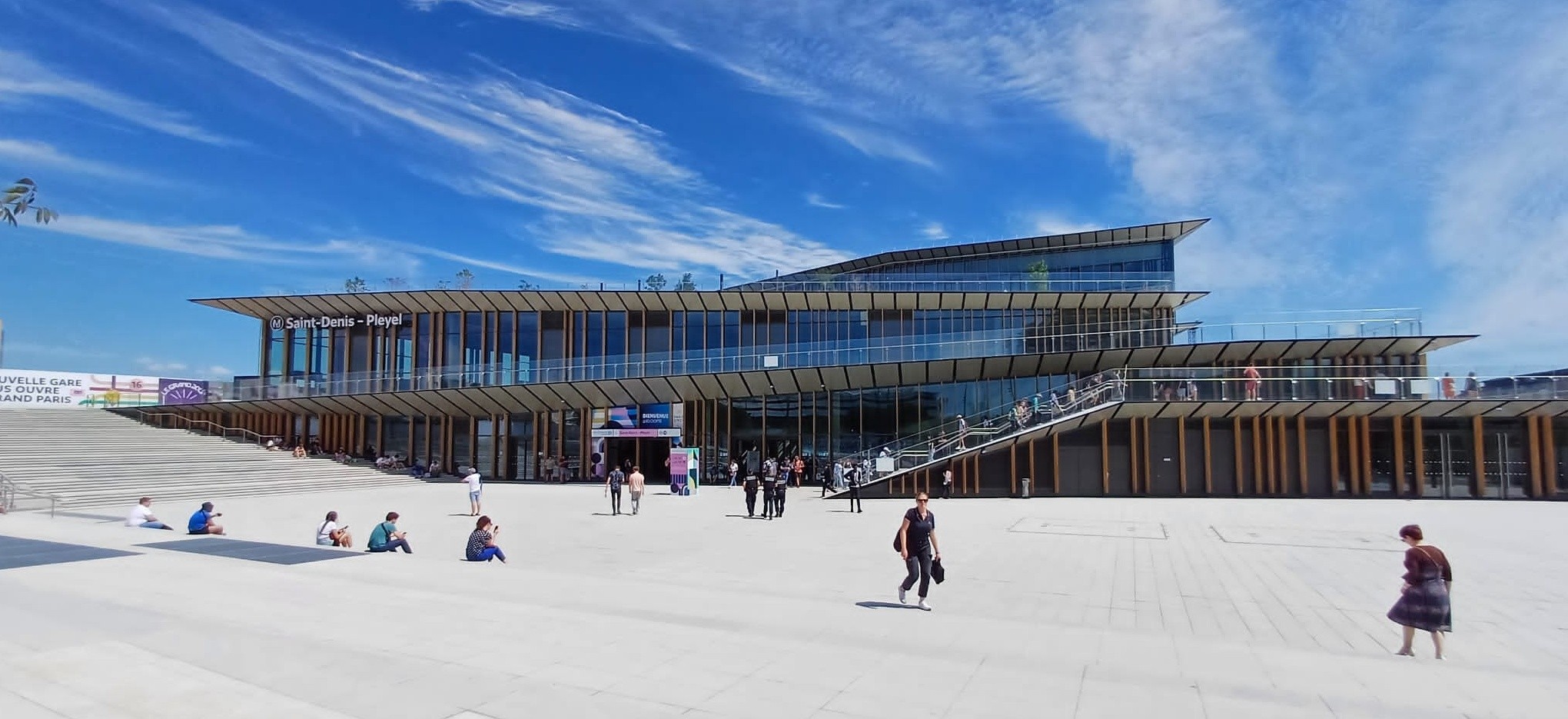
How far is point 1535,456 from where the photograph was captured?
28562 mm

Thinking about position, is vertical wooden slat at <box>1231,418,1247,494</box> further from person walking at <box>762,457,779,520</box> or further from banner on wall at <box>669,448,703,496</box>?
banner on wall at <box>669,448,703,496</box>

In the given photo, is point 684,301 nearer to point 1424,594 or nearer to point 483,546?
point 483,546

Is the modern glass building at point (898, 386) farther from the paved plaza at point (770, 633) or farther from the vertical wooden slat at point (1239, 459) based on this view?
the paved plaza at point (770, 633)

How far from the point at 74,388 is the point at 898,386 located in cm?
5277

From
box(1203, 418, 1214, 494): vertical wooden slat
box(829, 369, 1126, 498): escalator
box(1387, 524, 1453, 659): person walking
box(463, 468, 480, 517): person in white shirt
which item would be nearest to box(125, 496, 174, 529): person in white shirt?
box(463, 468, 480, 517): person in white shirt

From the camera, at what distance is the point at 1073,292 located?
3919 cm

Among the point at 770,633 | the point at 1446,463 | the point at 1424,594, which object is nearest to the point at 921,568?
the point at 770,633

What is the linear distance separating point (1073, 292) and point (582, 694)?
3660 cm

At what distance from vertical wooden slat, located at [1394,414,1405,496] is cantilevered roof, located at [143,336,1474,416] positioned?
277 inches

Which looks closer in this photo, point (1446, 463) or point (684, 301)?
point (1446, 463)

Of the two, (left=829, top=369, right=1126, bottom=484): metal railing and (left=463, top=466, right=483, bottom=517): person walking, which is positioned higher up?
(left=829, top=369, right=1126, bottom=484): metal railing

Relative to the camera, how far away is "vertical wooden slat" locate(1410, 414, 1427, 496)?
2912 centimetres

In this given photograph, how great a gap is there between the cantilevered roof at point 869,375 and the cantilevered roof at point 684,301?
158 inches

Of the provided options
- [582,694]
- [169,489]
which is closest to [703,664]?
[582,694]
